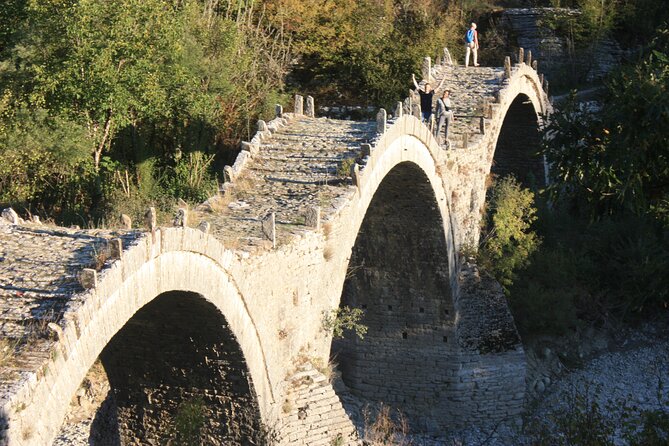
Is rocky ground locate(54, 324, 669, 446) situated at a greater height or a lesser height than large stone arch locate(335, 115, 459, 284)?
lesser

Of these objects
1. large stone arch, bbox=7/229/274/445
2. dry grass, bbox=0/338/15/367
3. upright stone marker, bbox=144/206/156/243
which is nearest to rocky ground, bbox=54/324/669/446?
large stone arch, bbox=7/229/274/445

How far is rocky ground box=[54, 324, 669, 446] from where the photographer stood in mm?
20297

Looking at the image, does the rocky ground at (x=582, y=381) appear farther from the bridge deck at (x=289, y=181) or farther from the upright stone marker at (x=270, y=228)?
the upright stone marker at (x=270, y=228)

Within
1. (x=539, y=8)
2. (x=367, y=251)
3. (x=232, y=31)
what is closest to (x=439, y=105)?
(x=367, y=251)

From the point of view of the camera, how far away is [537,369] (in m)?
22.7

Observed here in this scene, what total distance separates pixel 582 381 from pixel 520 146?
8178mm

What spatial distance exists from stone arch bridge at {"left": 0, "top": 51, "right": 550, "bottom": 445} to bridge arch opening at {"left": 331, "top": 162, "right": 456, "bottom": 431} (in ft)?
0.11

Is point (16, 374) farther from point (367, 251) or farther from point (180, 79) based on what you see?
point (180, 79)

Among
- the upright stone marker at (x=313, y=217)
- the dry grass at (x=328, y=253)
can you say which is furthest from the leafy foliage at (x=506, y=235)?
the upright stone marker at (x=313, y=217)

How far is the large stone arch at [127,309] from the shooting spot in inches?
329

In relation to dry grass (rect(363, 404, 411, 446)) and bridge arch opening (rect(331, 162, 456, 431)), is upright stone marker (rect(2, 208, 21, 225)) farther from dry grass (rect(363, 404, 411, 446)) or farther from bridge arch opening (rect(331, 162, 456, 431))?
bridge arch opening (rect(331, 162, 456, 431))

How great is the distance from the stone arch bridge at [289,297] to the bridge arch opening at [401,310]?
3cm

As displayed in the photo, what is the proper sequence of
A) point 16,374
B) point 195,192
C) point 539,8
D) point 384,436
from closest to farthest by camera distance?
point 16,374
point 384,436
point 195,192
point 539,8

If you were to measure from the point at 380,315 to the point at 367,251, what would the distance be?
1586 mm
